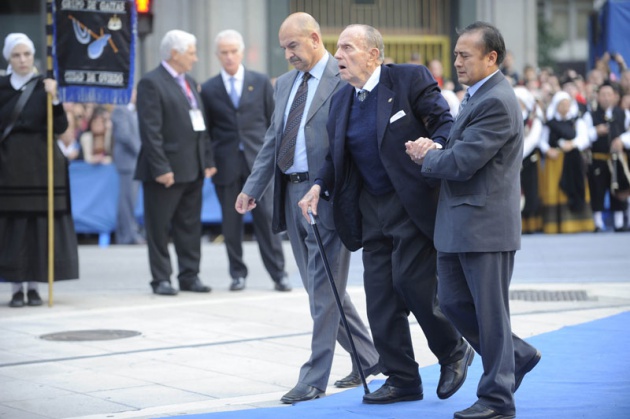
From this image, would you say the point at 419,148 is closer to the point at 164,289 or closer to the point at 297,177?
the point at 297,177

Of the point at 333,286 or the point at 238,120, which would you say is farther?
the point at 238,120

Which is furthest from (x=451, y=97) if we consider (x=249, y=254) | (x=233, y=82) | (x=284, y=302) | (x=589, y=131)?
(x=284, y=302)

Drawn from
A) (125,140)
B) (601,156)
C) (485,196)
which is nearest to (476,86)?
(485,196)

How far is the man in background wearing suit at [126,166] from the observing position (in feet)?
56.9

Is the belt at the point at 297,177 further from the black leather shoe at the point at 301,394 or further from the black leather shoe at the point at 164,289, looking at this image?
the black leather shoe at the point at 164,289

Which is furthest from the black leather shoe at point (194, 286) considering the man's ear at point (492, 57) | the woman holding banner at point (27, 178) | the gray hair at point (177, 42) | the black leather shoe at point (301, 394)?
the man's ear at point (492, 57)

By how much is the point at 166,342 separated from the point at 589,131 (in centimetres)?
1099

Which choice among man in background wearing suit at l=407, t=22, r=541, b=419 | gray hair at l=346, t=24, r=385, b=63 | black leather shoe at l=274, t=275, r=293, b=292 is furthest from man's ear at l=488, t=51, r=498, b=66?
black leather shoe at l=274, t=275, r=293, b=292

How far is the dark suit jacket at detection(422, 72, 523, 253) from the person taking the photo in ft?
20.1

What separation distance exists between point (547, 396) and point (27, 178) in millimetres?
5946

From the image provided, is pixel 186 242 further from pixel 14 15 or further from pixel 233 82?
pixel 14 15

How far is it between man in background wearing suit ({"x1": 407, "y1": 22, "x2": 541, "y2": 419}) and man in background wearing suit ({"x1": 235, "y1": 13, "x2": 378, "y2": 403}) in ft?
3.61

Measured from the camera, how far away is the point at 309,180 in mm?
7504

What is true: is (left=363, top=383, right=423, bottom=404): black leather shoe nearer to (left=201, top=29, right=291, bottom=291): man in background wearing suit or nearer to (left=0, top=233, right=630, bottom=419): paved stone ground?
(left=0, top=233, right=630, bottom=419): paved stone ground
